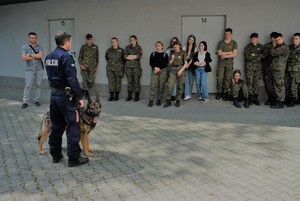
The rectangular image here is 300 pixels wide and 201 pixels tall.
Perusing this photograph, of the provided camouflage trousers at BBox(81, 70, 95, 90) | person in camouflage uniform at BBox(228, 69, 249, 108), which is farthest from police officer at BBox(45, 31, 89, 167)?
camouflage trousers at BBox(81, 70, 95, 90)

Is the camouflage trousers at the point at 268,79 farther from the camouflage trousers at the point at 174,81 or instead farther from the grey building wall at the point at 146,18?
the camouflage trousers at the point at 174,81

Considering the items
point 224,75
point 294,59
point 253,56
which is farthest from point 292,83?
point 224,75

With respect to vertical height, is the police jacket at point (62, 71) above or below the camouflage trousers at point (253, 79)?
above

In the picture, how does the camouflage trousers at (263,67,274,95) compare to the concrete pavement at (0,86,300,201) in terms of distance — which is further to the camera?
the camouflage trousers at (263,67,274,95)

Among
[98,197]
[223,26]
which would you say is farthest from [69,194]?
[223,26]

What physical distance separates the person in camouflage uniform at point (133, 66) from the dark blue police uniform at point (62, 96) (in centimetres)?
507

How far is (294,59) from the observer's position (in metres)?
8.62

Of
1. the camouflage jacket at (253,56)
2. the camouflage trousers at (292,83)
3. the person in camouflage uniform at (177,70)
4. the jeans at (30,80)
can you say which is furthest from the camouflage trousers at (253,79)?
the jeans at (30,80)

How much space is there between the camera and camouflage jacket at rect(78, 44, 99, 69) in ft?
33.2

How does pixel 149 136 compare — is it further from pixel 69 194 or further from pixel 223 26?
pixel 223 26

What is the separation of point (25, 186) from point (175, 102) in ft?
19.1

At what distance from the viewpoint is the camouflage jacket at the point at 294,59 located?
859 centimetres

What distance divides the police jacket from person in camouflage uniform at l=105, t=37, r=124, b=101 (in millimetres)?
5315

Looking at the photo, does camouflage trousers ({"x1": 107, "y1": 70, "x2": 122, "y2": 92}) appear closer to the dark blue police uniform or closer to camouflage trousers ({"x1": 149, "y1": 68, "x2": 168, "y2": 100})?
camouflage trousers ({"x1": 149, "y1": 68, "x2": 168, "y2": 100})
